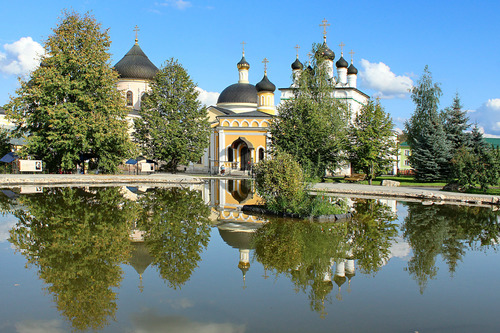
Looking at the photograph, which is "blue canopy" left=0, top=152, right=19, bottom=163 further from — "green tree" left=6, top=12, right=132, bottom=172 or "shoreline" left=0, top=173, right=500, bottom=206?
"shoreline" left=0, top=173, right=500, bottom=206

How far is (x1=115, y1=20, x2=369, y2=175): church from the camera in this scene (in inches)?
1505

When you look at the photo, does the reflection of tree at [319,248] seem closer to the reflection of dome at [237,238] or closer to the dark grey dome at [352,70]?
the reflection of dome at [237,238]

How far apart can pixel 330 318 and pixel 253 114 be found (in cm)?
3403

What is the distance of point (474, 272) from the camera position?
7438 mm

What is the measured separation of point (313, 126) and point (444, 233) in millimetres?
14985

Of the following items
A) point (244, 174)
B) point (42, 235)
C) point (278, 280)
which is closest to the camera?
point (278, 280)

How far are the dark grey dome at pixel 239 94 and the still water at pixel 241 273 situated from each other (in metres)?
33.5

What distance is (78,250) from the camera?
8.02m

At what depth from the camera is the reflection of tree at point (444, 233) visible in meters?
7.79

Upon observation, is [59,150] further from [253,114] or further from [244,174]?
[253,114]

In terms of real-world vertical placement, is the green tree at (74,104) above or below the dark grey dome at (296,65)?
below

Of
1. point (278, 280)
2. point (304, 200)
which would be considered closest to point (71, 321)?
point (278, 280)

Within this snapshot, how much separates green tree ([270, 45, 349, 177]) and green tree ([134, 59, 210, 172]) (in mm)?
8738

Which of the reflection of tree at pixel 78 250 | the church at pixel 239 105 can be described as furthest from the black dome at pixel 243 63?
the reflection of tree at pixel 78 250
